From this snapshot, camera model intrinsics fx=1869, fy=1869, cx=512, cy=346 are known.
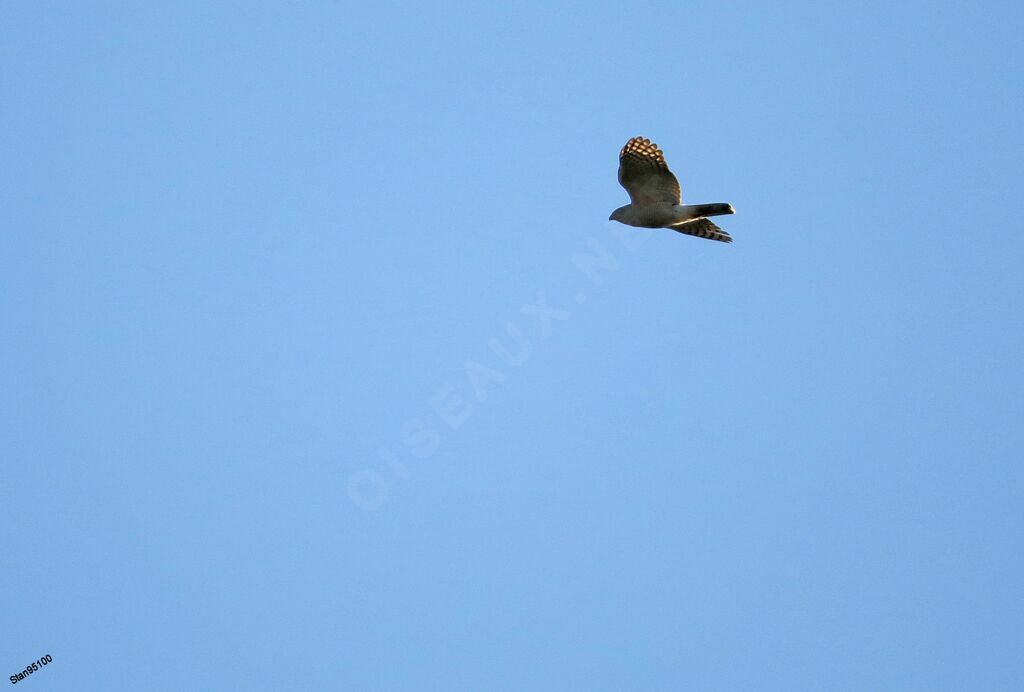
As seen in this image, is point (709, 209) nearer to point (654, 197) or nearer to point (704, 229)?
point (704, 229)

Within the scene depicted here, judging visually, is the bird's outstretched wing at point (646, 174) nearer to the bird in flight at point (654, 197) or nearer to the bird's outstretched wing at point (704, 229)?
the bird in flight at point (654, 197)

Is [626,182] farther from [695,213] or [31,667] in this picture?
[31,667]

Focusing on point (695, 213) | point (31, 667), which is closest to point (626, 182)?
point (695, 213)

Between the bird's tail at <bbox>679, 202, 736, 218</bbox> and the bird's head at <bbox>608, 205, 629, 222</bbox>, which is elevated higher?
the bird's head at <bbox>608, 205, 629, 222</bbox>

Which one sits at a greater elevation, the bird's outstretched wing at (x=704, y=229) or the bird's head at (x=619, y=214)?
the bird's head at (x=619, y=214)

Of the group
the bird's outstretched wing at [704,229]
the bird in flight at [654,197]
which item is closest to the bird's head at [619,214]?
the bird in flight at [654,197]

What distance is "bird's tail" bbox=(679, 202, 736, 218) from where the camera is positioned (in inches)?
1244

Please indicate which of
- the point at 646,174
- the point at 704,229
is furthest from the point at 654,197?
the point at 704,229

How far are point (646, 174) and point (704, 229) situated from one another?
56.4 inches

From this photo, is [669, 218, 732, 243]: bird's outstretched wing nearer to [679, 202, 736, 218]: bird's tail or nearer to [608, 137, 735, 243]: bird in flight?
[608, 137, 735, 243]: bird in flight

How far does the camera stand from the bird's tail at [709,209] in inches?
1244

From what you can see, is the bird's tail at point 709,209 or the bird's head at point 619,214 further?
the bird's head at point 619,214

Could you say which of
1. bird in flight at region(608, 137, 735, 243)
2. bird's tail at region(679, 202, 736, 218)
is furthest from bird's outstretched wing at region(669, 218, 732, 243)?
bird's tail at region(679, 202, 736, 218)

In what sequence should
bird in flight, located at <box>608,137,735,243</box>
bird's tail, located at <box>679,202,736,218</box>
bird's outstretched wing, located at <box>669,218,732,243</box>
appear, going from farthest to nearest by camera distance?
bird's outstretched wing, located at <box>669,218,732,243</box>
bird in flight, located at <box>608,137,735,243</box>
bird's tail, located at <box>679,202,736,218</box>
